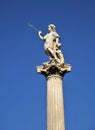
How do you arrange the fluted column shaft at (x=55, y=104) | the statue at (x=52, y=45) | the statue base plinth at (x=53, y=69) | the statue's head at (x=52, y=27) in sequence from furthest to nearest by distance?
the statue's head at (x=52, y=27), the statue at (x=52, y=45), the statue base plinth at (x=53, y=69), the fluted column shaft at (x=55, y=104)

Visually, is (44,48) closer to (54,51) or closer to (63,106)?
(54,51)

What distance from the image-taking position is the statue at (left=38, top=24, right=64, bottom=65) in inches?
893

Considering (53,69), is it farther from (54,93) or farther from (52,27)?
(52,27)

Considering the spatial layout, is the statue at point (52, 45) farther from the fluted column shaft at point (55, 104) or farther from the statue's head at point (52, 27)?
the fluted column shaft at point (55, 104)

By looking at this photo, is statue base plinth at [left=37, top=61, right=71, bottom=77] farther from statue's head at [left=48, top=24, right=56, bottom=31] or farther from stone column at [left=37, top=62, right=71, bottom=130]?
statue's head at [left=48, top=24, right=56, bottom=31]

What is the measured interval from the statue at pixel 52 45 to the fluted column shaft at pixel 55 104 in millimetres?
1528

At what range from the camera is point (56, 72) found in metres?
21.9

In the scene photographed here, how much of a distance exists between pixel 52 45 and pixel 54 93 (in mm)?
4302

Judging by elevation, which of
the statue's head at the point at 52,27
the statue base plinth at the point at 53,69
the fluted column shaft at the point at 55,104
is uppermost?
the statue's head at the point at 52,27

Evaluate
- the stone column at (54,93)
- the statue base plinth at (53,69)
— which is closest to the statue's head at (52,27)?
the statue base plinth at (53,69)

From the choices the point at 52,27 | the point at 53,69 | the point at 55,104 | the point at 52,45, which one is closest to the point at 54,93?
the point at 55,104

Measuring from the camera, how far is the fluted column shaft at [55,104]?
1981 centimetres

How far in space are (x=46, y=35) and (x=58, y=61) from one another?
2.96m

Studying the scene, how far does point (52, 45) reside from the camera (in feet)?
77.9
